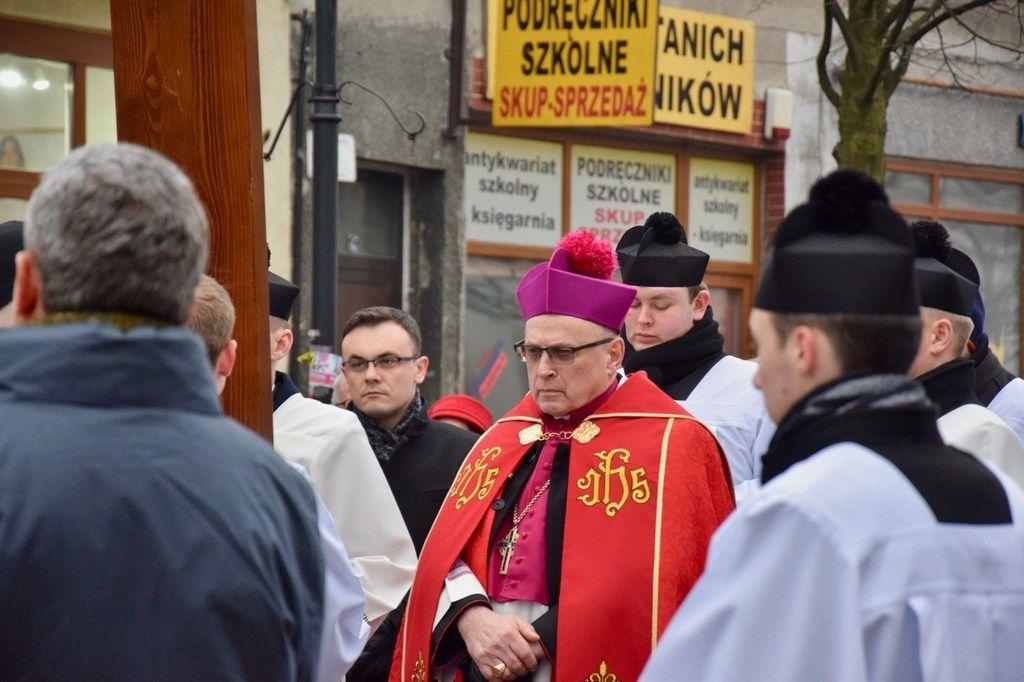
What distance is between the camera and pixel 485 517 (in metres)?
5.09

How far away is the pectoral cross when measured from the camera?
500cm

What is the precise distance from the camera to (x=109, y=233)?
252 centimetres

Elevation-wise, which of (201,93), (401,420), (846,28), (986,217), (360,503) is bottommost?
(360,503)

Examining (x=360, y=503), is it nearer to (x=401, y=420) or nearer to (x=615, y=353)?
(x=615, y=353)

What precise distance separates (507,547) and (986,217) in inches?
545

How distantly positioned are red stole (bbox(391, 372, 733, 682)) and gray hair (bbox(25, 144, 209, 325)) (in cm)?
246

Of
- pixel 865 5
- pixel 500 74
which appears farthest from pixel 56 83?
pixel 865 5

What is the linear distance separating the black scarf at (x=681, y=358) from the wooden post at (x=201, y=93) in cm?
298

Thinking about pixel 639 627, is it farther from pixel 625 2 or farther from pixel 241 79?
pixel 625 2

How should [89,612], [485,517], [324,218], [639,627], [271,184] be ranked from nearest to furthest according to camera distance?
[89,612], [639,627], [485,517], [324,218], [271,184]

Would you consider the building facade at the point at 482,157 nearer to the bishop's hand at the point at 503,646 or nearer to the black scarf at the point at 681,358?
the black scarf at the point at 681,358

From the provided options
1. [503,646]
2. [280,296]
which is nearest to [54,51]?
[280,296]

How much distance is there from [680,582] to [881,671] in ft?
6.80

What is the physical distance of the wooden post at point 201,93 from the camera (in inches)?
152
